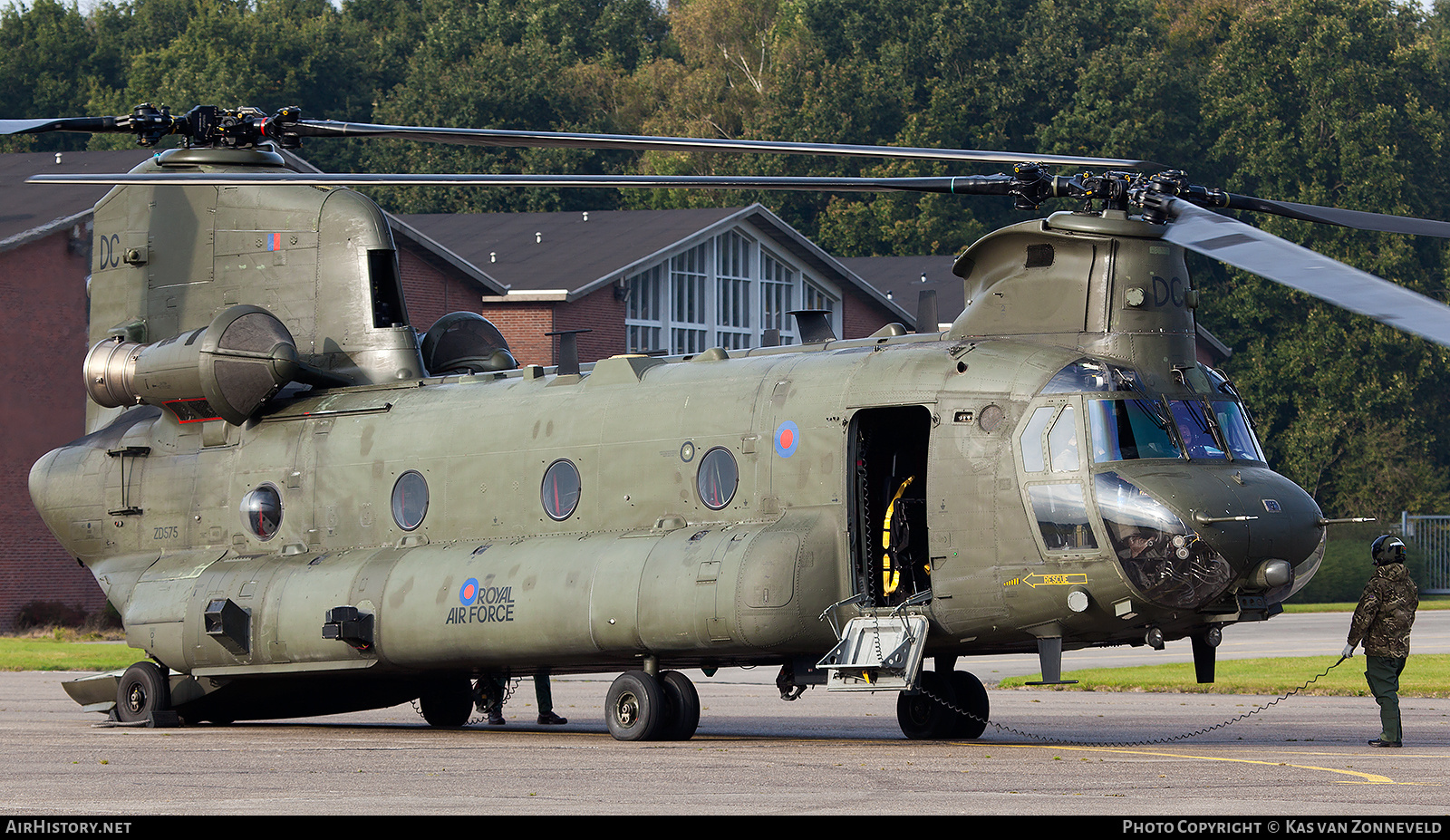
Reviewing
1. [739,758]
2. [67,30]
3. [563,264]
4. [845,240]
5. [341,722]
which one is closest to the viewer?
[739,758]

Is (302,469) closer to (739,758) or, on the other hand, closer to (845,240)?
(739,758)

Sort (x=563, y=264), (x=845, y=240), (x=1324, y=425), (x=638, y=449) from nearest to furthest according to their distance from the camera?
(x=638, y=449), (x=563, y=264), (x=1324, y=425), (x=845, y=240)

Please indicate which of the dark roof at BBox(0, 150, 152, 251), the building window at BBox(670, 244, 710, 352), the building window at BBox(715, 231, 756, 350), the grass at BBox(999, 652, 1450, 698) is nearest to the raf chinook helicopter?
→ the grass at BBox(999, 652, 1450, 698)

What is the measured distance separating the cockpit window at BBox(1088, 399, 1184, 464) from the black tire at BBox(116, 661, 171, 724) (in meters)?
11.6

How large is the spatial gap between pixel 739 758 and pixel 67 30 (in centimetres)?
9162

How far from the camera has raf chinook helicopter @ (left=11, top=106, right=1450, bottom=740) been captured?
16.8 m

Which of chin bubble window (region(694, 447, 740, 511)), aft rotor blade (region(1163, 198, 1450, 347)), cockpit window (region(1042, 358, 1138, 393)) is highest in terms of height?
aft rotor blade (region(1163, 198, 1450, 347))

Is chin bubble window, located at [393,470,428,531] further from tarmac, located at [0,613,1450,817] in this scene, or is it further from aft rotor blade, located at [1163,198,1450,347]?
aft rotor blade, located at [1163,198,1450,347]

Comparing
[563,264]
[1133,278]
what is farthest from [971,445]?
[563,264]

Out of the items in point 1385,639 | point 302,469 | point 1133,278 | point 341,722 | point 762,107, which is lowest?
point 341,722

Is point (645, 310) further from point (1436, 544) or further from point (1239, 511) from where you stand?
point (1239, 511)

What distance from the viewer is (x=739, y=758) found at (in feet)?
53.7

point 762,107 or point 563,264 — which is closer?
point 563,264

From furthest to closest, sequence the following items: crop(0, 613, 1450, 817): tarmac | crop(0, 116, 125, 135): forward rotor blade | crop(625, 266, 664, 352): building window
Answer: crop(625, 266, 664, 352): building window → crop(0, 116, 125, 135): forward rotor blade → crop(0, 613, 1450, 817): tarmac
